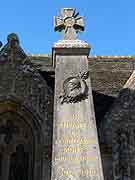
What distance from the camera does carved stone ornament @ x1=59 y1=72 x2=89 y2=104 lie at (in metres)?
7.18

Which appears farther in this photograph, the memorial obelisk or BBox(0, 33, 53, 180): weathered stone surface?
BBox(0, 33, 53, 180): weathered stone surface

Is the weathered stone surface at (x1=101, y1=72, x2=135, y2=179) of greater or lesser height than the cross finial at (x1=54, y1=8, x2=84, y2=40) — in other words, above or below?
below

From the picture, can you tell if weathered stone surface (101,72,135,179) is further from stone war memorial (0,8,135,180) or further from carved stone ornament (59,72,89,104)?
carved stone ornament (59,72,89,104)

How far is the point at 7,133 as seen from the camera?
33.6 feet

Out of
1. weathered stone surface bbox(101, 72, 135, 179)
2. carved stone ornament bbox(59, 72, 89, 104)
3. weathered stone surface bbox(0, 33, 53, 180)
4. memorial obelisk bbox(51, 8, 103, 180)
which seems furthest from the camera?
weathered stone surface bbox(0, 33, 53, 180)

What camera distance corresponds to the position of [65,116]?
7.00 m

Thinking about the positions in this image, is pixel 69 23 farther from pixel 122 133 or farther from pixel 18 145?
pixel 18 145

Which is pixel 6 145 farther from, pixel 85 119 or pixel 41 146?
pixel 85 119

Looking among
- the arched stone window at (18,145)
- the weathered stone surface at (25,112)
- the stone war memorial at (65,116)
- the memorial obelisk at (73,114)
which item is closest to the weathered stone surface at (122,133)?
the stone war memorial at (65,116)

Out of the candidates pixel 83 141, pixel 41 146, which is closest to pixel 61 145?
pixel 83 141

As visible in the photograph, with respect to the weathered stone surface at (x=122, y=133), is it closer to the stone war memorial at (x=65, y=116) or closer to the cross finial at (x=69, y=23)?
the stone war memorial at (x=65, y=116)

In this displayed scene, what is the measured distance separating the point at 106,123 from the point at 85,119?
10.9ft

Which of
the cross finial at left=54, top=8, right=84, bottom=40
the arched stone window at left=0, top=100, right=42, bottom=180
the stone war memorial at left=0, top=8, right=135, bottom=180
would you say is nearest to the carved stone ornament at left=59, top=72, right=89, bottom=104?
the stone war memorial at left=0, top=8, right=135, bottom=180

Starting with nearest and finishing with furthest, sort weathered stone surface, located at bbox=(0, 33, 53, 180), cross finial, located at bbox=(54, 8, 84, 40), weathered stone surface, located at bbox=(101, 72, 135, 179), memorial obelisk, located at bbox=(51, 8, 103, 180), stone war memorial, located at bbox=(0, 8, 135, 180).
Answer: memorial obelisk, located at bbox=(51, 8, 103, 180), stone war memorial, located at bbox=(0, 8, 135, 180), cross finial, located at bbox=(54, 8, 84, 40), weathered stone surface, located at bbox=(101, 72, 135, 179), weathered stone surface, located at bbox=(0, 33, 53, 180)
